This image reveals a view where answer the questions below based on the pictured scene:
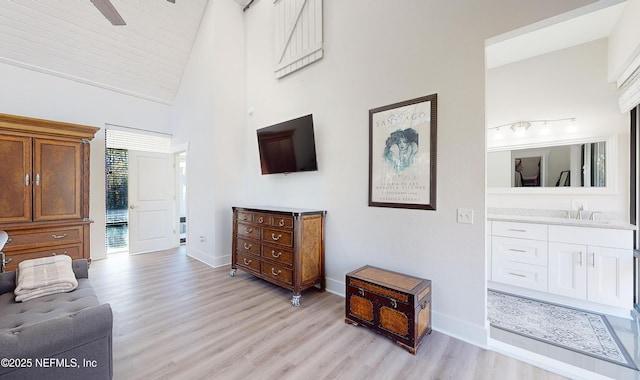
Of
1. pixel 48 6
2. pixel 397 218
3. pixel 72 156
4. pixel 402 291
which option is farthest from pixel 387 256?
pixel 48 6

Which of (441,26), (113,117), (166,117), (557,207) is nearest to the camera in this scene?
(441,26)

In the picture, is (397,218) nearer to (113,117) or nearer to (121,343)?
(121,343)

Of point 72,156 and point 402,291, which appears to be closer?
point 402,291

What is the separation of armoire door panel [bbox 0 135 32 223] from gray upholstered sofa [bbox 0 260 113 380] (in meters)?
2.27

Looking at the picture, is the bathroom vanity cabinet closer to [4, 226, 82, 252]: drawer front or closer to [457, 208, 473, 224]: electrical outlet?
[457, 208, 473, 224]: electrical outlet

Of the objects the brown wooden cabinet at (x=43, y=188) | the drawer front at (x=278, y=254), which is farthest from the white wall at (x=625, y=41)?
the brown wooden cabinet at (x=43, y=188)

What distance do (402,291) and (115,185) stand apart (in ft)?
18.0

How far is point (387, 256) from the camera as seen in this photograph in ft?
8.61

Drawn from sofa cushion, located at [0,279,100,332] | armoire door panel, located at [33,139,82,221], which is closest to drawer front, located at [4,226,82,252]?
armoire door panel, located at [33,139,82,221]

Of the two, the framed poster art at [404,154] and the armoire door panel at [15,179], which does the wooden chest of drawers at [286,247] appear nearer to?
the framed poster art at [404,154]

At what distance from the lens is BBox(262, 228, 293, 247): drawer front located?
9.50 ft

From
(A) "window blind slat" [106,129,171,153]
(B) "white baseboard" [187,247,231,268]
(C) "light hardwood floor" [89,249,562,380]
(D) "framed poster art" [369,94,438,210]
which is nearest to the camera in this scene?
(C) "light hardwood floor" [89,249,562,380]

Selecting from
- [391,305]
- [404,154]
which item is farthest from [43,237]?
[404,154]

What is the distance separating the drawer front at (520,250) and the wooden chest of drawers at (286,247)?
7.24ft
